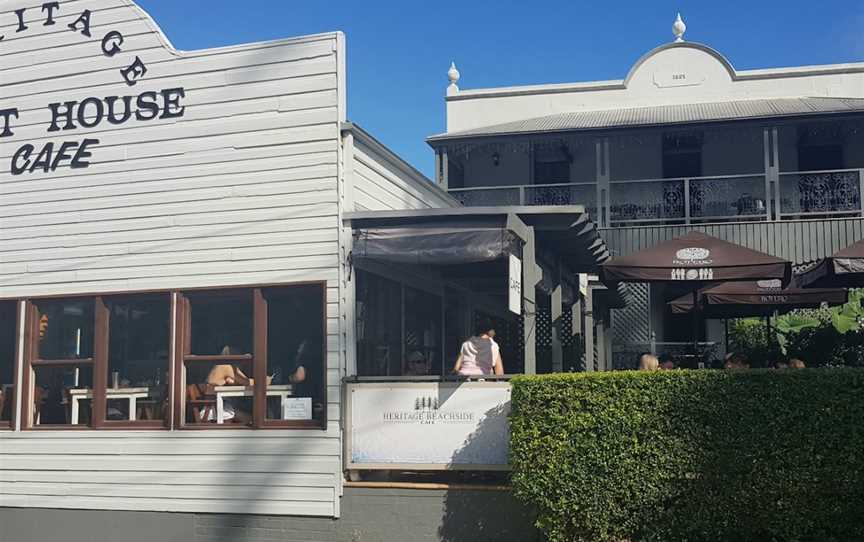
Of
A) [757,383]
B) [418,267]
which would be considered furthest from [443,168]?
[757,383]

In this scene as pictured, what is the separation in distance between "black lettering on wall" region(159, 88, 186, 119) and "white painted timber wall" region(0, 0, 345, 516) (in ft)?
0.24

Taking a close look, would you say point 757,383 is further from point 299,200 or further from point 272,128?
point 272,128

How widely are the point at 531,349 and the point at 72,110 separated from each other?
5.91 m

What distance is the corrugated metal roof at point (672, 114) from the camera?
68.8ft

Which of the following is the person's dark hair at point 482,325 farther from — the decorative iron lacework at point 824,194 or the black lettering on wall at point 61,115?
the decorative iron lacework at point 824,194

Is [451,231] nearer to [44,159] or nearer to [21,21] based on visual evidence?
[44,159]

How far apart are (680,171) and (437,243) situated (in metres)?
15.7

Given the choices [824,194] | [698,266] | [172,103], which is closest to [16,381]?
[172,103]

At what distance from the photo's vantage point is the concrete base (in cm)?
898

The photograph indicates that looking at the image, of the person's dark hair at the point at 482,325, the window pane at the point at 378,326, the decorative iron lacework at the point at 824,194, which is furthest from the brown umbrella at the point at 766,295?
the decorative iron lacework at the point at 824,194

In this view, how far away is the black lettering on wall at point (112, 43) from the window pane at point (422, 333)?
450cm

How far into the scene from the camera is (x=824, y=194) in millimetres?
20953

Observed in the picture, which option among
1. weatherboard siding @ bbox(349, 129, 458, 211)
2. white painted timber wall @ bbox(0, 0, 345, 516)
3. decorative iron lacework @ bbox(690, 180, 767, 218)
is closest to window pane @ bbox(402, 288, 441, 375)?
weatherboard siding @ bbox(349, 129, 458, 211)

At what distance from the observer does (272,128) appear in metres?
10.0
